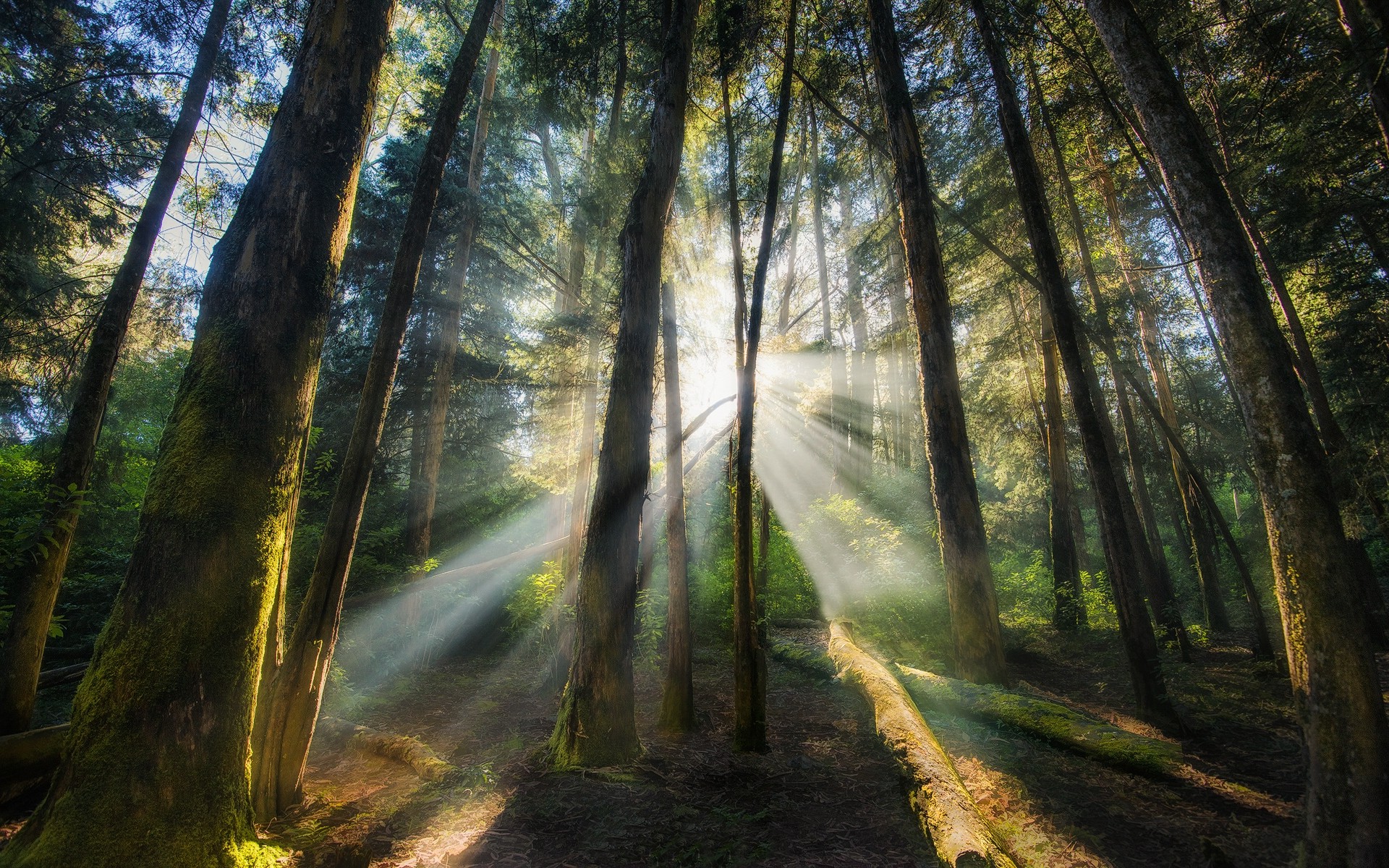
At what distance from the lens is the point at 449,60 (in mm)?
14422

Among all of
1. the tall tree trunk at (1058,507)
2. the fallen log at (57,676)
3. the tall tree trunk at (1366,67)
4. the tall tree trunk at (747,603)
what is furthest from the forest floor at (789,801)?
the tall tree trunk at (1366,67)

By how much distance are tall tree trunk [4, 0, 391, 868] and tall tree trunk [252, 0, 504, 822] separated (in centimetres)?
157

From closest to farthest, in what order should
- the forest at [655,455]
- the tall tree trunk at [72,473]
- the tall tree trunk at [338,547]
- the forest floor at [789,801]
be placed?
the forest at [655,455] < the forest floor at [789,801] < the tall tree trunk at [338,547] < the tall tree trunk at [72,473]

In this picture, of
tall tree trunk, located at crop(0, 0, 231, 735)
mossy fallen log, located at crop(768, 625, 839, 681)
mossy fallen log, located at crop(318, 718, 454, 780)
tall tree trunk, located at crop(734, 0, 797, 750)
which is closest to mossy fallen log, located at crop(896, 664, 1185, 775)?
mossy fallen log, located at crop(768, 625, 839, 681)

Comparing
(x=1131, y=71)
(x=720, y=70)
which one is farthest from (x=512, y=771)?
(x=720, y=70)

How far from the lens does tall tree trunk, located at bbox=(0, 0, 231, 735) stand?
5.70 metres

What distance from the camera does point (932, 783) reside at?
3.92 m

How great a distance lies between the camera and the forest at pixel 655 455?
3.33 meters

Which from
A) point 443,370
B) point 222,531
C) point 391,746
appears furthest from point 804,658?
point 443,370

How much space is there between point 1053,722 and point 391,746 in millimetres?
7176

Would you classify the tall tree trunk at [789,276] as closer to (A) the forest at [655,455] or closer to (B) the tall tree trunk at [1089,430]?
(A) the forest at [655,455]

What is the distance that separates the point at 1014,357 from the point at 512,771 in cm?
1553

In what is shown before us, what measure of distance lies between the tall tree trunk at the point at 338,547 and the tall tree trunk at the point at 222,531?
1.57 metres

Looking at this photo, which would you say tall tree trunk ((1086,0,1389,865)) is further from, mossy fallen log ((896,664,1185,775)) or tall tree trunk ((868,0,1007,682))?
tall tree trunk ((868,0,1007,682))
